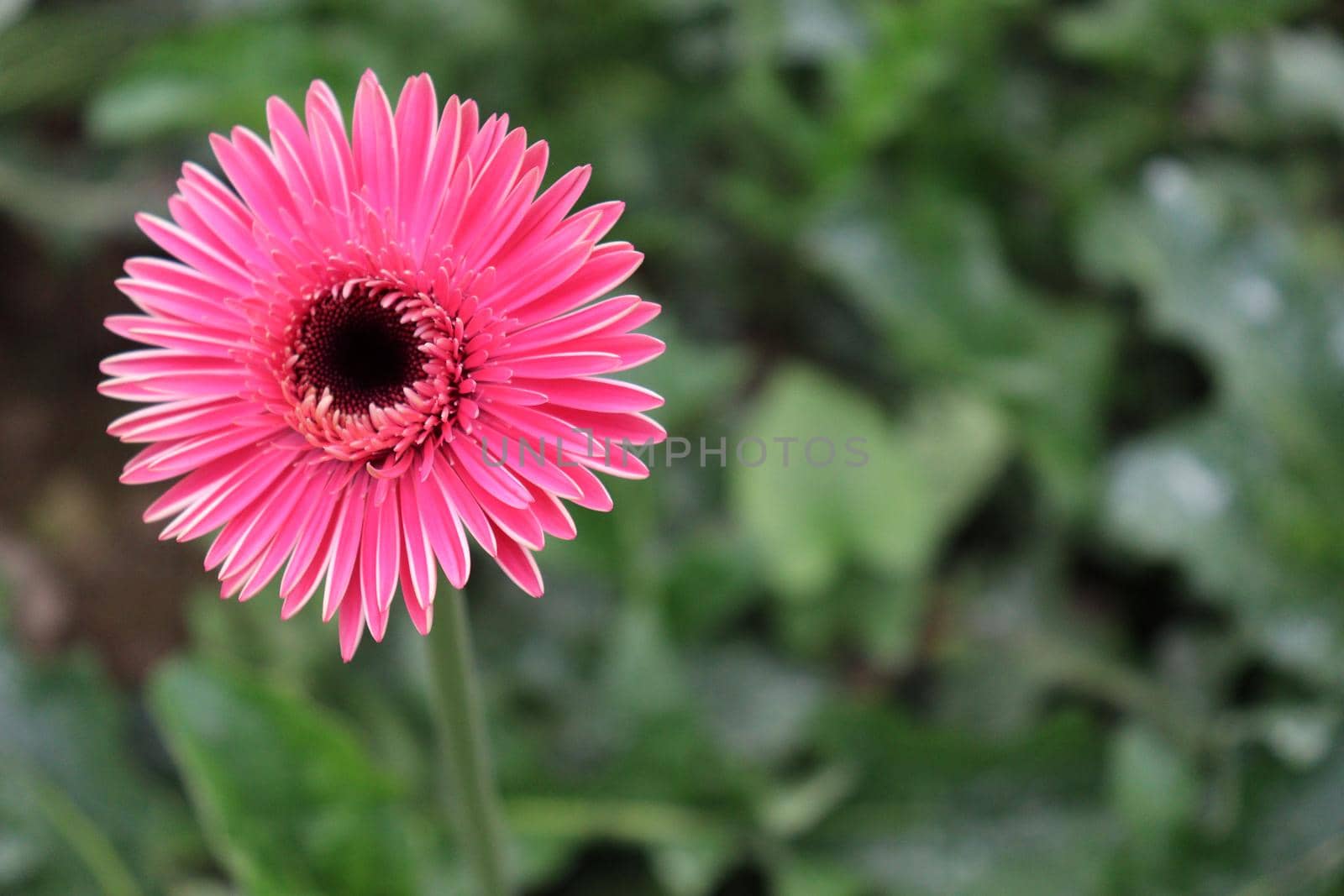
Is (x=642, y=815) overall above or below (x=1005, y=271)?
below

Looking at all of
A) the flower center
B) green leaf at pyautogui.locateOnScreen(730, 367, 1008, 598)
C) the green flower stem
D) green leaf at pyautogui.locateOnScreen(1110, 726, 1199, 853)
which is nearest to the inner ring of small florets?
the flower center

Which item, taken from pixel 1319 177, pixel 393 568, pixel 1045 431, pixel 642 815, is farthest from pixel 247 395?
pixel 1319 177

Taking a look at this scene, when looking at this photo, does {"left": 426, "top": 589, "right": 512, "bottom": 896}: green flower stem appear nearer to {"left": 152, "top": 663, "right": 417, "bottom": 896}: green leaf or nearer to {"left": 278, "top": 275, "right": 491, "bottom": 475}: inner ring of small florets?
{"left": 278, "top": 275, "right": 491, "bottom": 475}: inner ring of small florets

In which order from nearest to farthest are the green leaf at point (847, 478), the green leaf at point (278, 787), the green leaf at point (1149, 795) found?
the green leaf at point (278, 787), the green leaf at point (1149, 795), the green leaf at point (847, 478)

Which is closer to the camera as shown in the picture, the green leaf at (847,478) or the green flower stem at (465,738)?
the green flower stem at (465,738)

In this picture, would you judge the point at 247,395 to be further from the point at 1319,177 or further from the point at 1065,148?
the point at 1319,177

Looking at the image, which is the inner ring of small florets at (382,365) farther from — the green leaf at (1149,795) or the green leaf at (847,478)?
the green leaf at (1149,795)

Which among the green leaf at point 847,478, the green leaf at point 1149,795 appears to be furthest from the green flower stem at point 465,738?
the green leaf at point 1149,795
